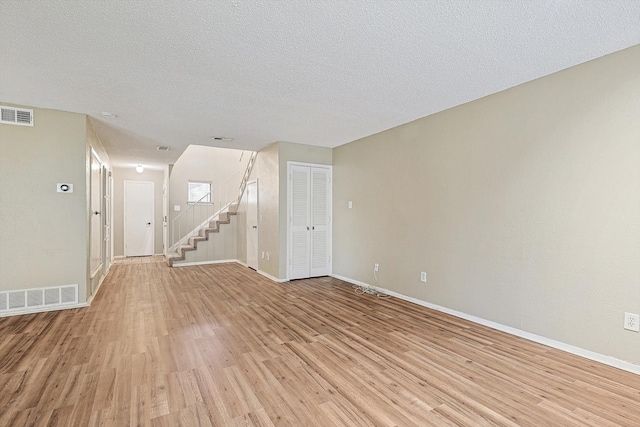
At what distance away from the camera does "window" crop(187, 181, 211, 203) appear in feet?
29.5

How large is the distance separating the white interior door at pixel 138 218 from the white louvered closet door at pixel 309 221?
556cm

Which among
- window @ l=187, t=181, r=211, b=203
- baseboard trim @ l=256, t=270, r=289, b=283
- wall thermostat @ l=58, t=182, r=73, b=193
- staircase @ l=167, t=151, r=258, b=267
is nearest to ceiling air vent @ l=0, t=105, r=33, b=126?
wall thermostat @ l=58, t=182, r=73, b=193

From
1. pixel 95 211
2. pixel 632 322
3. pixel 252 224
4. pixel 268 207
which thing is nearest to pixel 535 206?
pixel 632 322

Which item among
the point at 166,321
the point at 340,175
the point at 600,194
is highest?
the point at 340,175

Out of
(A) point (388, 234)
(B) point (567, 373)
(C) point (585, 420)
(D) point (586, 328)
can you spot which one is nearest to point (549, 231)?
(D) point (586, 328)

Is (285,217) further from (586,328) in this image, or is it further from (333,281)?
(586,328)

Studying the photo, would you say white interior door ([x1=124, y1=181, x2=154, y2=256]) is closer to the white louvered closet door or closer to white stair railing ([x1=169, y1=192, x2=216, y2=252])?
white stair railing ([x1=169, y1=192, x2=216, y2=252])

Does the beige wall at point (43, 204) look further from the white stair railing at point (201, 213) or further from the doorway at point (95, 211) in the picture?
the white stair railing at point (201, 213)

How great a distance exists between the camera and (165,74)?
2848 mm

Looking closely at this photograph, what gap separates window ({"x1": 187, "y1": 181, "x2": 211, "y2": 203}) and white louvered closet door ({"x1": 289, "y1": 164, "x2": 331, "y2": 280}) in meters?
4.28

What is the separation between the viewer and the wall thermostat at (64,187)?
12.8 feet

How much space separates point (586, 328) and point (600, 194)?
116 cm

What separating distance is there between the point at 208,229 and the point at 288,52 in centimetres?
615

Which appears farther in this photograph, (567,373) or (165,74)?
(165,74)
